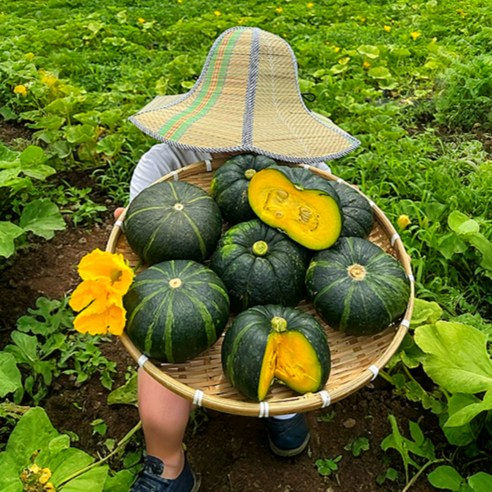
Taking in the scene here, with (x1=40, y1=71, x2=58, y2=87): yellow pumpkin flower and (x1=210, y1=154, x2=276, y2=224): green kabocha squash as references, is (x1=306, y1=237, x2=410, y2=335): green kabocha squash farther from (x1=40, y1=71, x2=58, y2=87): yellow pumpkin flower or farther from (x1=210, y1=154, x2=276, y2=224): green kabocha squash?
(x1=40, y1=71, x2=58, y2=87): yellow pumpkin flower

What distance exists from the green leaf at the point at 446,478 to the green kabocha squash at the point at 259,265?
831 mm

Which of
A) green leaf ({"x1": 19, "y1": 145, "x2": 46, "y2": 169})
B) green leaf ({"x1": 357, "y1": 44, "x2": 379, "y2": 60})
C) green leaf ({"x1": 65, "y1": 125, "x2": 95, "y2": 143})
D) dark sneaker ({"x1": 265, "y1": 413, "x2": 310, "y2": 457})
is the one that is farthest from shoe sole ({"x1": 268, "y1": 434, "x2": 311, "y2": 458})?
green leaf ({"x1": 357, "y1": 44, "x2": 379, "y2": 60})

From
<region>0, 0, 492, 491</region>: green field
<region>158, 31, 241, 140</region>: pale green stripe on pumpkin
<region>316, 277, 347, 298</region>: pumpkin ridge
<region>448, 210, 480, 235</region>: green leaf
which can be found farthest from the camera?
<region>448, 210, 480, 235</region>: green leaf

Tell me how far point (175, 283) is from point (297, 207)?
47cm

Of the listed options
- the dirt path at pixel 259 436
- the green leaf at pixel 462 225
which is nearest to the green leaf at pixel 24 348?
the dirt path at pixel 259 436

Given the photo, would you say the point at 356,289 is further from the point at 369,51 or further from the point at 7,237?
the point at 369,51

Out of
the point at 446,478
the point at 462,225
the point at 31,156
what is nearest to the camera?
the point at 446,478

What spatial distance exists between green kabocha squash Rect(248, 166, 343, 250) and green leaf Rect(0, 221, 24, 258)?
1112 mm

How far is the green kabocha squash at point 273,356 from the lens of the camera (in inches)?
60.7

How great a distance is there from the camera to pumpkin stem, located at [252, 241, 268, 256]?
5.81 ft

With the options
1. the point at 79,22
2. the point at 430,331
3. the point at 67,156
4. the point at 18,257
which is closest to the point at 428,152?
the point at 430,331

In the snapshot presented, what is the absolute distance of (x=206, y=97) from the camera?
239 centimetres

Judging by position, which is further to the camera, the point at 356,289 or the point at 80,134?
the point at 80,134

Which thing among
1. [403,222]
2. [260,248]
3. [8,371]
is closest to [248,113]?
[260,248]
